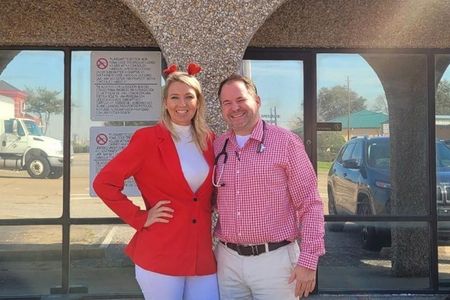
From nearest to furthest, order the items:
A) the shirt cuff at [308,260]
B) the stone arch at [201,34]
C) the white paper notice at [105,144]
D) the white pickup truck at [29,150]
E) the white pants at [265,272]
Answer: the shirt cuff at [308,260] → the white pants at [265,272] → the stone arch at [201,34] → the white paper notice at [105,144] → the white pickup truck at [29,150]

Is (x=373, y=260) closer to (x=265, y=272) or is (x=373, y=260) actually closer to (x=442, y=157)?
(x=442, y=157)

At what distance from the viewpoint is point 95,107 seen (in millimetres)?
5312

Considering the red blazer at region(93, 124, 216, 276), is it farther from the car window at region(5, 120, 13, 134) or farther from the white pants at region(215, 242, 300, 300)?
the car window at region(5, 120, 13, 134)

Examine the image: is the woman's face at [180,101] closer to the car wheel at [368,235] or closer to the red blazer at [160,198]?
the red blazer at [160,198]

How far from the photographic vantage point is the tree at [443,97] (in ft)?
18.6

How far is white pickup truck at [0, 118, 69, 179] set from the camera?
5391mm

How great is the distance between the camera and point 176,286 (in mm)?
2760

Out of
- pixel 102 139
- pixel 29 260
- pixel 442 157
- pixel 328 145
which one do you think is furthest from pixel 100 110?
pixel 442 157

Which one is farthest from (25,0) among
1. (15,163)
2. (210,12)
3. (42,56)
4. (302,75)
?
(302,75)

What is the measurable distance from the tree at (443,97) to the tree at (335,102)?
0.79m

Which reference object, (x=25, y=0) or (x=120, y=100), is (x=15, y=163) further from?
(x=25, y=0)

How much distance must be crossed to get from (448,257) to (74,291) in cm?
373

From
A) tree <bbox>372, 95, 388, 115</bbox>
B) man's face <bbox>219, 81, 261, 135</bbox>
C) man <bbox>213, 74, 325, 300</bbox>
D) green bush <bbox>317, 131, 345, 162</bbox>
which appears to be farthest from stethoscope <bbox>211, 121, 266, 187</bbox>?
tree <bbox>372, 95, 388, 115</bbox>

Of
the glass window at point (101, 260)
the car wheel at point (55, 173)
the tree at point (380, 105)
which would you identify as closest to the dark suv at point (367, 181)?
the tree at point (380, 105)
